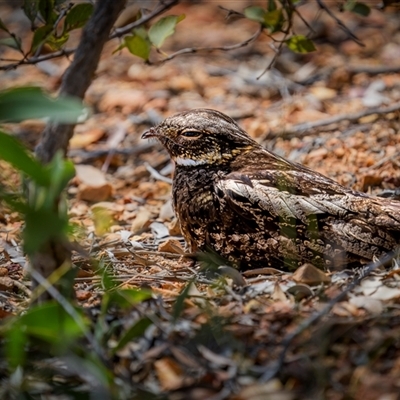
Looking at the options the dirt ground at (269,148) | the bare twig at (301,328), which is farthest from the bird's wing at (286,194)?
the bare twig at (301,328)

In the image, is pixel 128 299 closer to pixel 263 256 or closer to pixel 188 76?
pixel 263 256

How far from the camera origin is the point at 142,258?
3674mm

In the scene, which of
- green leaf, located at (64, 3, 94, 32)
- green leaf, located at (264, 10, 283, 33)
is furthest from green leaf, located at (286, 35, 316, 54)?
green leaf, located at (64, 3, 94, 32)

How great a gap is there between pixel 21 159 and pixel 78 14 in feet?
5.83

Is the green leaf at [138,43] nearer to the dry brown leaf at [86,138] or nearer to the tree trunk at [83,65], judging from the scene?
the tree trunk at [83,65]

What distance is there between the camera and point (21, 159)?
2.08 m

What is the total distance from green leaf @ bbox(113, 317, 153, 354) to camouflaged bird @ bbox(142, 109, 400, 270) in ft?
3.82

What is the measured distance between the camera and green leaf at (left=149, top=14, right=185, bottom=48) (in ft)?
12.9

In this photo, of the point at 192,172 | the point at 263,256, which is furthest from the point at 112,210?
the point at 263,256

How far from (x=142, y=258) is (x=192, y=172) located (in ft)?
1.75

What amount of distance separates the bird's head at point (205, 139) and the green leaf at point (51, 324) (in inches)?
70.7

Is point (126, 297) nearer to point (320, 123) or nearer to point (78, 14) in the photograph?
point (78, 14)

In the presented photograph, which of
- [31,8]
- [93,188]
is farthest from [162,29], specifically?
[93,188]

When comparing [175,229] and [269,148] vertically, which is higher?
[269,148]
